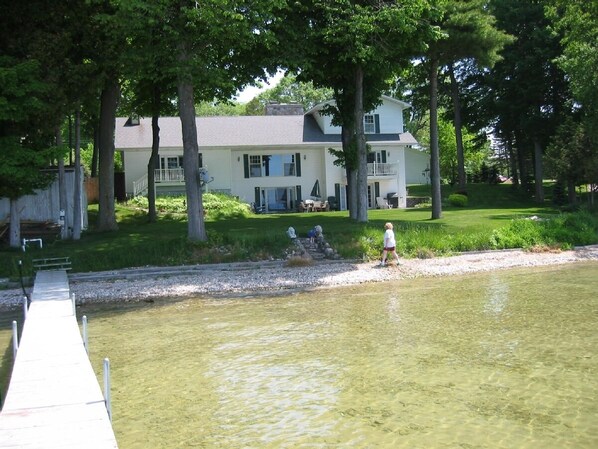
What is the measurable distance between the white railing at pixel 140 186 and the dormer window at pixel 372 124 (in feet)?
52.5

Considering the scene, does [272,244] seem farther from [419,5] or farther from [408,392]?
[408,392]

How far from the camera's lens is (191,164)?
2200 cm

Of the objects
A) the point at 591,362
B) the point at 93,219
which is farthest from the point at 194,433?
the point at 93,219

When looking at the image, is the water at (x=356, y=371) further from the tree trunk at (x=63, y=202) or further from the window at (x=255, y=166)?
the window at (x=255, y=166)

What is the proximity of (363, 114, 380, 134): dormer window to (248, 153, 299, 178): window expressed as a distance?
558 centimetres

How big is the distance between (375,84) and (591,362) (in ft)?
66.6

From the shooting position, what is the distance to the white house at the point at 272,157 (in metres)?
42.0

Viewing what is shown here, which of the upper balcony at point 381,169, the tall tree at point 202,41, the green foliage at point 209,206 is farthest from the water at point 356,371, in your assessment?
the upper balcony at point 381,169

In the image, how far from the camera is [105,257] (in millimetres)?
20438

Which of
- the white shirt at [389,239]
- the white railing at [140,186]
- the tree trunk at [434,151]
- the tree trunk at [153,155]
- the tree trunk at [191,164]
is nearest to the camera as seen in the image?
the white shirt at [389,239]

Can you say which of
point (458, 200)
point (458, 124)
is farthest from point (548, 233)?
point (458, 124)

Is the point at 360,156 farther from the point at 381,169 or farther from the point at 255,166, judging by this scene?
the point at 255,166

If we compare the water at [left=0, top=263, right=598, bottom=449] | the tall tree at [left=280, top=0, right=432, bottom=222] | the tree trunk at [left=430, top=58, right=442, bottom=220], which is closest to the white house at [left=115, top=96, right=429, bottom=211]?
the tree trunk at [left=430, top=58, right=442, bottom=220]

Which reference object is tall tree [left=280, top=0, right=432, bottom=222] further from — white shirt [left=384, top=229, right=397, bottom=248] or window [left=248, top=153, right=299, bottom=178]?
window [left=248, top=153, right=299, bottom=178]
